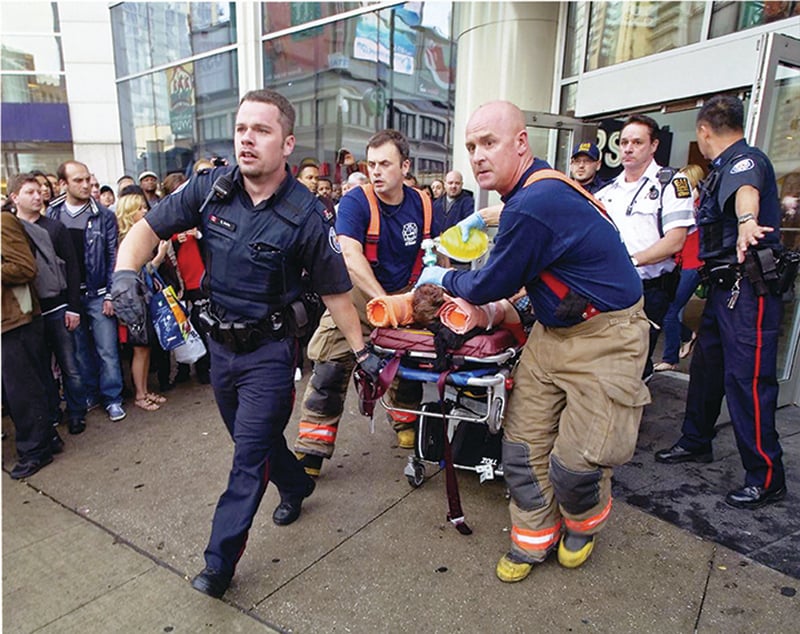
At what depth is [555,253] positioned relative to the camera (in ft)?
7.08

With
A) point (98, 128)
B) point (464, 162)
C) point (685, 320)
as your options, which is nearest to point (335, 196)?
point (464, 162)

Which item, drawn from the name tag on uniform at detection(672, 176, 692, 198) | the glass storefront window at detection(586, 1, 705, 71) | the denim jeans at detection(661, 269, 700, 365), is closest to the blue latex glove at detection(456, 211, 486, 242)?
the name tag on uniform at detection(672, 176, 692, 198)

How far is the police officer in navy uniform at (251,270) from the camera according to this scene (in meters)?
2.27

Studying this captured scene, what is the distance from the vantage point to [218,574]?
7.48 feet

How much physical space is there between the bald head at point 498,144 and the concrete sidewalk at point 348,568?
1.72 meters

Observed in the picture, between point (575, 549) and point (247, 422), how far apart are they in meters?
1.53

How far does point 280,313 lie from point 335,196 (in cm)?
621

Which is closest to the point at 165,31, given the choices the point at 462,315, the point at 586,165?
the point at 586,165

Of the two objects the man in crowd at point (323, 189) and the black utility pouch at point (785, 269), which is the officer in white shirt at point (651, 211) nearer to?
the black utility pouch at point (785, 269)

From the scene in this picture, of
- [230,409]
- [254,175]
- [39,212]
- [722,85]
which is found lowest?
[230,409]

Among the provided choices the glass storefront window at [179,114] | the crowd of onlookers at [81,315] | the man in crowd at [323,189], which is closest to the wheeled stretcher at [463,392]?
the crowd of onlookers at [81,315]

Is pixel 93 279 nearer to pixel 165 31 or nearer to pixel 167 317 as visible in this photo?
pixel 167 317

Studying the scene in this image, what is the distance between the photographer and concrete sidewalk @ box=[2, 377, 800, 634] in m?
2.19

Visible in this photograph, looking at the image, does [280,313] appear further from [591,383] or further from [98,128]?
[98,128]
